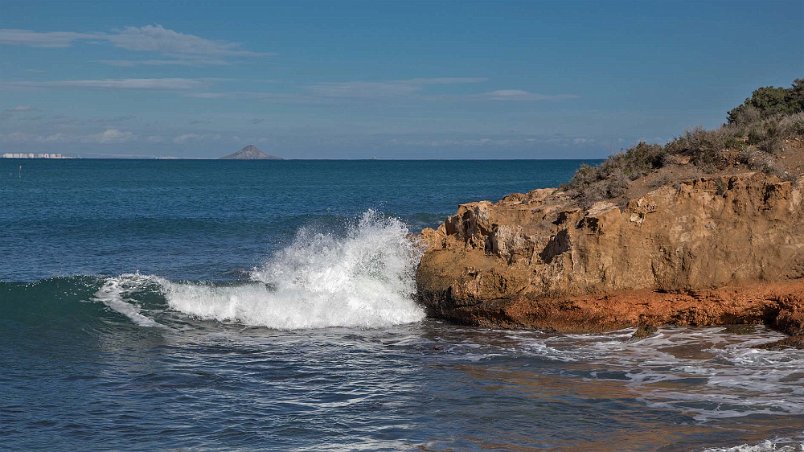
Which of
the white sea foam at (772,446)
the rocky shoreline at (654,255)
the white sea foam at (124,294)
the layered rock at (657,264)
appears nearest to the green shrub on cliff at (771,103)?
the rocky shoreline at (654,255)

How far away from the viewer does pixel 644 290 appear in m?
13.4

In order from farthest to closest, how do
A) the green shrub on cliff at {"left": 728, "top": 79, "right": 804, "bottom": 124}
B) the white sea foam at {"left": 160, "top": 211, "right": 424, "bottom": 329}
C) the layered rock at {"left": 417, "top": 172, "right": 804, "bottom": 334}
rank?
the green shrub on cliff at {"left": 728, "top": 79, "right": 804, "bottom": 124}, the white sea foam at {"left": 160, "top": 211, "right": 424, "bottom": 329}, the layered rock at {"left": 417, "top": 172, "right": 804, "bottom": 334}

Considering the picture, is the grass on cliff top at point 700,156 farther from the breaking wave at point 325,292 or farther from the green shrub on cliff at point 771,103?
the breaking wave at point 325,292

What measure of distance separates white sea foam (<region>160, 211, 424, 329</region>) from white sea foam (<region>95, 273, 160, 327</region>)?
0.72 metres

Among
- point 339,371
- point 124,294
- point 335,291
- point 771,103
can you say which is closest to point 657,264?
point 339,371

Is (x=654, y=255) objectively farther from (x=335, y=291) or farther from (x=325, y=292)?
(x=325, y=292)

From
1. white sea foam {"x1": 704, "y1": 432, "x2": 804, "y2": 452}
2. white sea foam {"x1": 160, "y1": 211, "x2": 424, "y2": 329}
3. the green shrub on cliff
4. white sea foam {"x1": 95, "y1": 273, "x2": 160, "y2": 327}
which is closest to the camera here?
white sea foam {"x1": 704, "y1": 432, "x2": 804, "y2": 452}

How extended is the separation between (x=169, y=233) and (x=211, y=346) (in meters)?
18.1

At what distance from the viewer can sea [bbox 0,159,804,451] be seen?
8.77m

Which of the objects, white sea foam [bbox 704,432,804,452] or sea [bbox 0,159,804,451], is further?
sea [bbox 0,159,804,451]

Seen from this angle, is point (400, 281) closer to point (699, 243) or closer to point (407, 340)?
point (407, 340)

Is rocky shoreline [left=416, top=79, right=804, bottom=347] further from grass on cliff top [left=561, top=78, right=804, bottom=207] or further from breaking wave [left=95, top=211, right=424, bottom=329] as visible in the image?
breaking wave [left=95, top=211, right=424, bottom=329]

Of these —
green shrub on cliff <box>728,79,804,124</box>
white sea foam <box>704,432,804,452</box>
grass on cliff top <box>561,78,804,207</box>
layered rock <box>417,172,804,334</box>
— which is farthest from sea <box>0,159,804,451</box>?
green shrub on cliff <box>728,79,804,124</box>

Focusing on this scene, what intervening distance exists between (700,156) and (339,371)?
8.24m
